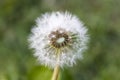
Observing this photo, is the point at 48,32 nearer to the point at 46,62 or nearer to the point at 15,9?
the point at 46,62

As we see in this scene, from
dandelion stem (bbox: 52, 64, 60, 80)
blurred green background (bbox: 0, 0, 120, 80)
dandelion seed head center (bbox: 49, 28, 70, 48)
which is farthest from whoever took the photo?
blurred green background (bbox: 0, 0, 120, 80)

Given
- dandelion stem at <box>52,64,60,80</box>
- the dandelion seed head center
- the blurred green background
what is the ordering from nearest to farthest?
dandelion stem at <box>52,64,60,80</box>
the dandelion seed head center
the blurred green background

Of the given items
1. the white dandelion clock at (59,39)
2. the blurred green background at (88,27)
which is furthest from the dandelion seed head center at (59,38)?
the blurred green background at (88,27)

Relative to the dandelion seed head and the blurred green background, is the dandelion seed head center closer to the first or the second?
the dandelion seed head

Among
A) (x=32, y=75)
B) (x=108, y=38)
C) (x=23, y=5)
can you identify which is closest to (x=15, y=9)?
(x=23, y=5)

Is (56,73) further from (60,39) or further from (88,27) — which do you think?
(88,27)

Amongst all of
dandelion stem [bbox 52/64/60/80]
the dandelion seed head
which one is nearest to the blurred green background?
the dandelion seed head

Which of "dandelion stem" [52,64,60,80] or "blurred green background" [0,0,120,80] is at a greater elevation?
"blurred green background" [0,0,120,80]

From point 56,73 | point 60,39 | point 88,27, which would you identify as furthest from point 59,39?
point 88,27
